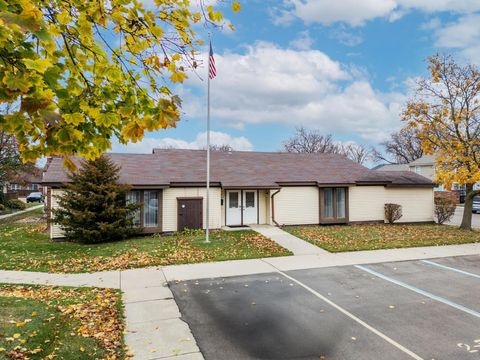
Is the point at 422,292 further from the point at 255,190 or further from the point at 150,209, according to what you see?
the point at 150,209

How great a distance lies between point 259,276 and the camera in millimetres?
10148

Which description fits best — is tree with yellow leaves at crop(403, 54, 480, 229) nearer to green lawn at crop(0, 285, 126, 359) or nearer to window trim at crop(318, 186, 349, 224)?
window trim at crop(318, 186, 349, 224)

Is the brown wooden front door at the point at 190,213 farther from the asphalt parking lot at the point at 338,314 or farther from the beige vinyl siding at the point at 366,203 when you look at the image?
the beige vinyl siding at the point at 366,203

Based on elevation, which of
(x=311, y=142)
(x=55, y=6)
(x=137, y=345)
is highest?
(x=311, y=142)

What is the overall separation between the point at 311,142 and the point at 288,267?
52.2 meters

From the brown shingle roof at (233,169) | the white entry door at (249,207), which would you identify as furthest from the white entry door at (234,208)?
the brown shingle roof at (233,169)

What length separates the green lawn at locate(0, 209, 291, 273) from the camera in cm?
1145

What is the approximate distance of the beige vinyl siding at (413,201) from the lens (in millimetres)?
22219

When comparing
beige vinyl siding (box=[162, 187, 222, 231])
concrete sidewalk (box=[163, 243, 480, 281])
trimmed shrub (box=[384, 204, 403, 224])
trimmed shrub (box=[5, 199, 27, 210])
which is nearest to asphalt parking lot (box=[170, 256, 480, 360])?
concrete sidewalk (box=[163, 243, 480, 281])

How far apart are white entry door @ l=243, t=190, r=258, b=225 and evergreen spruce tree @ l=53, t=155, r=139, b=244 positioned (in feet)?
22.7

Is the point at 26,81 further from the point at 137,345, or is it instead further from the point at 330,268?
the point at 330,268

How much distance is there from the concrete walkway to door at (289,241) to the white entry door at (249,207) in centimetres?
114

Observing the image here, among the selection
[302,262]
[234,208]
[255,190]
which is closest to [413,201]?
[255,190]

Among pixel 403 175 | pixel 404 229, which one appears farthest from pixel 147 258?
pixel 403 175
